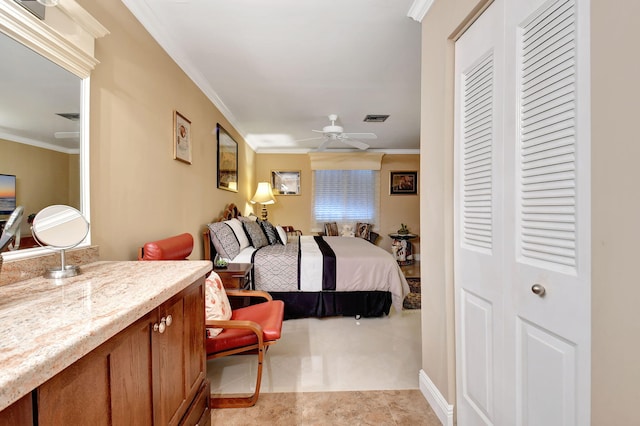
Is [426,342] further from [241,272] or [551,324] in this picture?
[241,272]

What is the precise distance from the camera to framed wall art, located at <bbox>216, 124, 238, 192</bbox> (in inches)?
149

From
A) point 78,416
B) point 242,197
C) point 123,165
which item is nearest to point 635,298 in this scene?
point 78,416

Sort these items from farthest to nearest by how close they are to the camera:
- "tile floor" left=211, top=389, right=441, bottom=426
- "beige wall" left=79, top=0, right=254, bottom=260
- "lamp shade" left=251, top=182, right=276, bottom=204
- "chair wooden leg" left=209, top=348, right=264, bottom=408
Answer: "lamp shade" left=251, top=182, right=276, bottom=204 < "chair wooden leg" left=209, top=348, right=264, bottom=408 < "tile floor" left=211, top=389, right=441, bottom=426 < "beige wall" left=79, top=0, right=254, bottom=260

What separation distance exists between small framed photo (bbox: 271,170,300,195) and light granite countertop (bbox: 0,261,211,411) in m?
5.23

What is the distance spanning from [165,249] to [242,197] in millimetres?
3367

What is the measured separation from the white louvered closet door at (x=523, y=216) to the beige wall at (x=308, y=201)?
16.5ft

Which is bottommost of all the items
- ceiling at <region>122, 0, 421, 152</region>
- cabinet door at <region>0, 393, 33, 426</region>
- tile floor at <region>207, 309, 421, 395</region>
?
tile floor at <region>207, 309, 421, 395</region>

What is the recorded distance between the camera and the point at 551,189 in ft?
3.34

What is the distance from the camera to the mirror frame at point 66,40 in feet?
3.61

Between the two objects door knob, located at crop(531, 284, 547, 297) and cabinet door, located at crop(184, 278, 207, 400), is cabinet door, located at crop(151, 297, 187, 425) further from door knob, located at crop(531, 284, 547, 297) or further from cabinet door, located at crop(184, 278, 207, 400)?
door knob, located at crop(531, 284, 547, 297)

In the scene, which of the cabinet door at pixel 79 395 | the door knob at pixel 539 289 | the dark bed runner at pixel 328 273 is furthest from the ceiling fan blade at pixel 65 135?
the dark bed runner at pixel 328 273

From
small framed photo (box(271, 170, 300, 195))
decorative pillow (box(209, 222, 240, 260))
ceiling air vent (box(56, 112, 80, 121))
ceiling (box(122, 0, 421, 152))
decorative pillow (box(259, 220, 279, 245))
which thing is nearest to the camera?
ceiling air vent (box(56, 112, 80, 121))

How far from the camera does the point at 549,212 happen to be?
1.03 meters

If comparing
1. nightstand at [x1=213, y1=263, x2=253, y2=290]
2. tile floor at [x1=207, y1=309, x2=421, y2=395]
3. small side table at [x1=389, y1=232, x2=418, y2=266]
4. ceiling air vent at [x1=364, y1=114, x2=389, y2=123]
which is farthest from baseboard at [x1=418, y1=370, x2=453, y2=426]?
small side table at [x1=389, y1=232, x2=418, y2=266]
